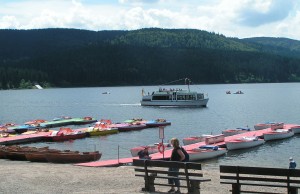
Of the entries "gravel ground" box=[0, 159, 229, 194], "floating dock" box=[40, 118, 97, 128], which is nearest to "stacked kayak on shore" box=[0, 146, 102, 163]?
"gravel ground" box=[0, 159, 229, 194]

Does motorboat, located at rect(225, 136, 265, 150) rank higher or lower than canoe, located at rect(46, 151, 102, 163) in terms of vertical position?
lower

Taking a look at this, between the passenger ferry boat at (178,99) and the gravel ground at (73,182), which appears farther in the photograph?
the passenger ferry boat at (178,99)

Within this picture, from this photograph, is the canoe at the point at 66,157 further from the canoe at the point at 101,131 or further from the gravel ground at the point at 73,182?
the canoe at the point at 101,131

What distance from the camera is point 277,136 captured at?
53.9 m

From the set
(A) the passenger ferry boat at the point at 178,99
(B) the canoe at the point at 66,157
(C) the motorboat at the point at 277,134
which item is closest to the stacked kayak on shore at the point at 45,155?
(B) the canoe at the point at 66,157

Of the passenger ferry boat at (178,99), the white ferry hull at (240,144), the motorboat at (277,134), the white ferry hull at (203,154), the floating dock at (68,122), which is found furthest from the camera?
the passenger ferry boat at (178,99)

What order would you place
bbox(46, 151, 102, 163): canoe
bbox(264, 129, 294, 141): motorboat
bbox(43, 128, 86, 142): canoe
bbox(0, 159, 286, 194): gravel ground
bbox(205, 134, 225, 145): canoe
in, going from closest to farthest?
bbox(0, 159, 286, 194): gravel ground → bbox(46, 151, 102, 163): canoe → bbox(205, 134, 225, 145): canoe → bbox(264, 129, 294, 141): motorboat → bbox(43, 128, 86, 142): canoe

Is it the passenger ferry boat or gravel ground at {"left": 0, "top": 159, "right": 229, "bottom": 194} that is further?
the passenger ferry boat

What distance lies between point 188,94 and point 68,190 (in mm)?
95542

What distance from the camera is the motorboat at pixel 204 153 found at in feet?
125

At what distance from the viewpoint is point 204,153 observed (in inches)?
1526

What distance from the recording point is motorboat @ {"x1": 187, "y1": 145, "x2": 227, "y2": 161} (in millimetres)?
38156

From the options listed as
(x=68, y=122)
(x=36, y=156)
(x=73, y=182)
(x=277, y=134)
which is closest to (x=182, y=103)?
(x=68, y=122)

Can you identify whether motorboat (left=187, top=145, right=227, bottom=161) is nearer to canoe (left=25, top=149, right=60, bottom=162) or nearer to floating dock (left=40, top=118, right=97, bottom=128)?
canoe (left=25, top=149, right=60, bottom=162)
